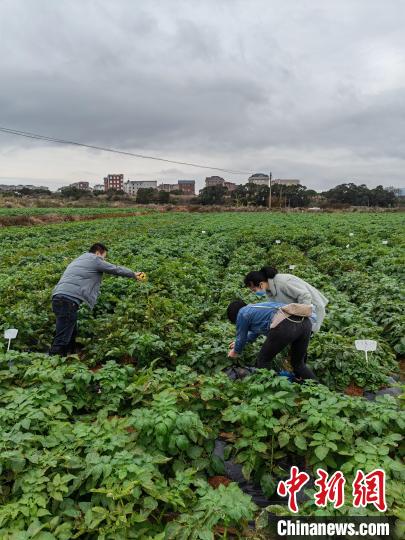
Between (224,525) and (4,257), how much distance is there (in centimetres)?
1214

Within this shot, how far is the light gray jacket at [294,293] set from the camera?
4.52 metres

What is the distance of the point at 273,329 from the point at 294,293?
1.59ft

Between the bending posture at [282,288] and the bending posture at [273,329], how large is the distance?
117 millimetres

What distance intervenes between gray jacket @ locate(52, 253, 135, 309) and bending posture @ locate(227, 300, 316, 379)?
7.95 feet

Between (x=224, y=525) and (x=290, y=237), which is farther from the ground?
(x=290, y=237)

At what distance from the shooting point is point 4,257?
42.3 feet

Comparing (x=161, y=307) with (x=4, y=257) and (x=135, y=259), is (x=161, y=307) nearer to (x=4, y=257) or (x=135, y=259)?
(x=135, y=259)

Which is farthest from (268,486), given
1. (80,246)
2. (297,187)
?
(297,187)

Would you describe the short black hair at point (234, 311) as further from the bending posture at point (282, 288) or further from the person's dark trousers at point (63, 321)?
the person's dark trousers at point (63, 321)

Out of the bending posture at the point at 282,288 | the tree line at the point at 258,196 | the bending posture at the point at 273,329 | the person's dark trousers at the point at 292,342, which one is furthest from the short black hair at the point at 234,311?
the tree line at the point at 258,196

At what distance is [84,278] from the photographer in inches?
243

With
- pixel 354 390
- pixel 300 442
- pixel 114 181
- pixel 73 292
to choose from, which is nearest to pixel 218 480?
pixel 300 442

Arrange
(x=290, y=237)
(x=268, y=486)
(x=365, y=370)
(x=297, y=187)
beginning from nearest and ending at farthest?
(x=268, y=486)
(x=365, y=370)
(x=290, y=237)
(x=297, y=187)

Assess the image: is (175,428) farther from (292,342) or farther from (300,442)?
(292,342)
